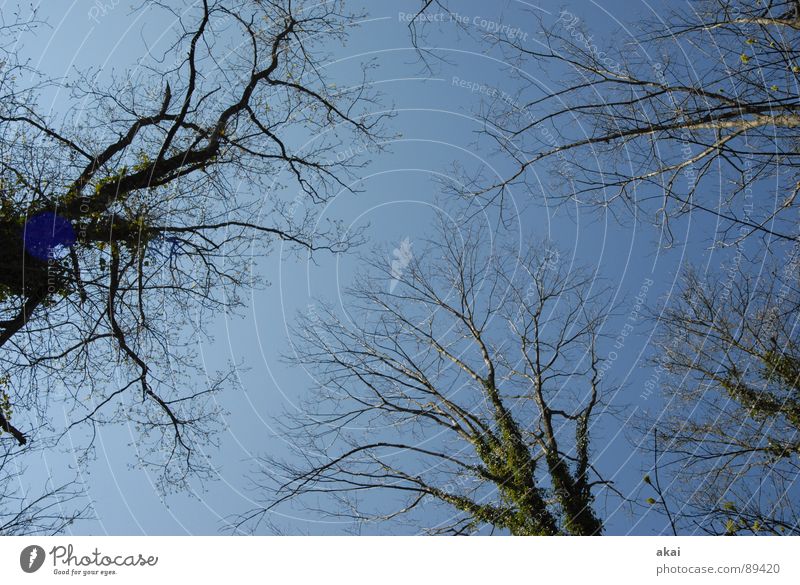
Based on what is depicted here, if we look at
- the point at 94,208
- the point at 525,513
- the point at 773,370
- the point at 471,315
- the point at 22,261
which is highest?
the point at 471,315

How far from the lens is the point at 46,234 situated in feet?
33.4

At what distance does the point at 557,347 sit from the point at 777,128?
8.42 m

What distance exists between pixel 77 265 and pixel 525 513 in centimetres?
1054

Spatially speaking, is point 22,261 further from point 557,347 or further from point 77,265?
point 557,347

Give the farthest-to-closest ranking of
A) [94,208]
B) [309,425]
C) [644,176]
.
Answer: [309,425]
[94,208]
[644,176]

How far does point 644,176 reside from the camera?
8977 millimetres

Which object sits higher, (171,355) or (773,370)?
(171,355)

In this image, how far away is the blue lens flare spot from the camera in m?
10.0

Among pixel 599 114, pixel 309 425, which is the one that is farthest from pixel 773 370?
pixel 309 425

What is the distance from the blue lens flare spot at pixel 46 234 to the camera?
10.0m
